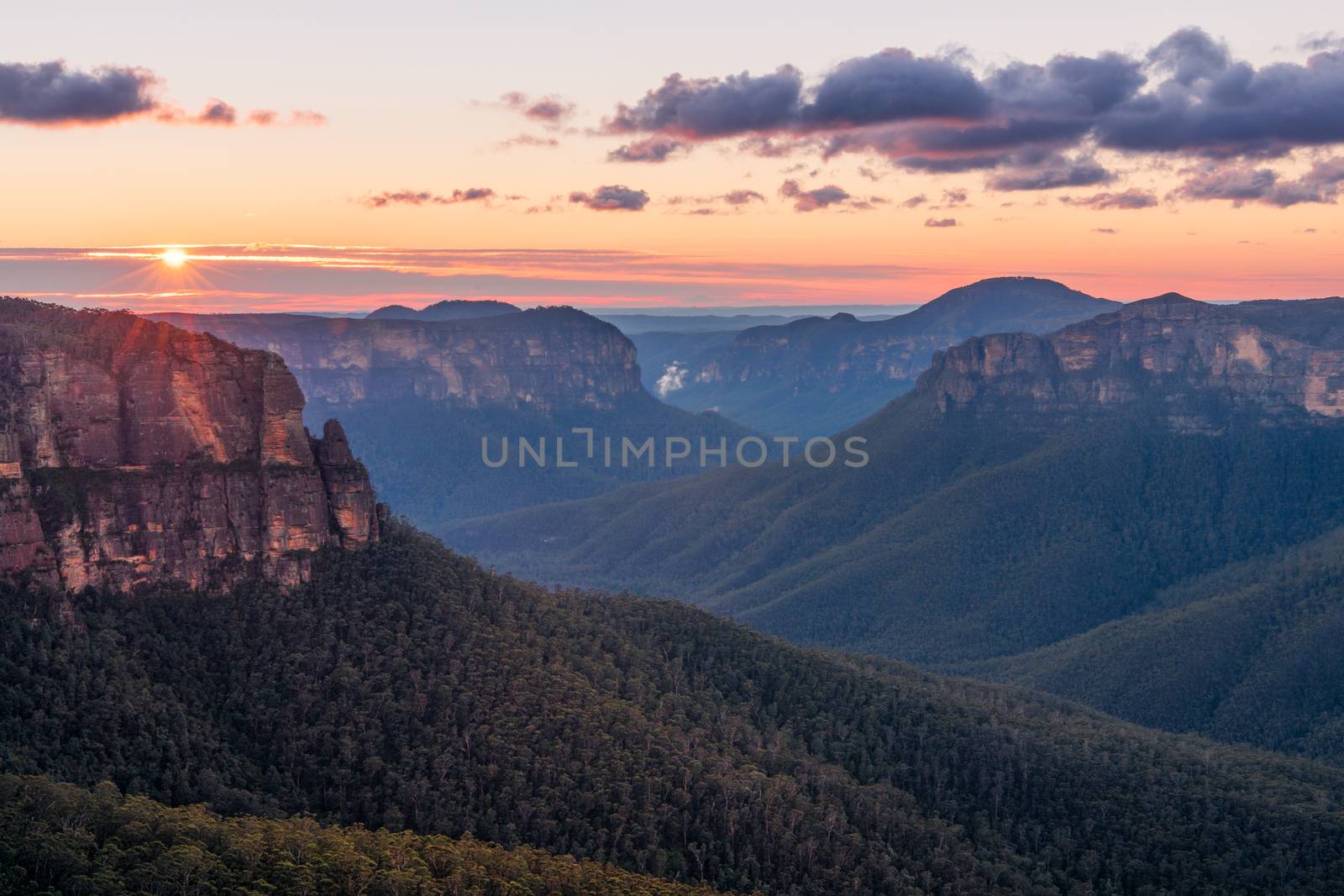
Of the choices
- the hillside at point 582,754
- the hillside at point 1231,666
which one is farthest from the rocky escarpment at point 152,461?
the hillside at point 1231,666

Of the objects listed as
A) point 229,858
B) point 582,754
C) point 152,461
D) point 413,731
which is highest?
point 152,461

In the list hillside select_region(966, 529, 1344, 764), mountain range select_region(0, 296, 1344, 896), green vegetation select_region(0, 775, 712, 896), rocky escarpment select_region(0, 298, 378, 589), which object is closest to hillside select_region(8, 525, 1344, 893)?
mountain range select_region(0, 296, 1344, 896)

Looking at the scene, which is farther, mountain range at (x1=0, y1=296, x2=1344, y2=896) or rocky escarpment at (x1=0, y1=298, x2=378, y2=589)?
rocky escarpment at (x1=0, y1=298, x2=378, y2=589)

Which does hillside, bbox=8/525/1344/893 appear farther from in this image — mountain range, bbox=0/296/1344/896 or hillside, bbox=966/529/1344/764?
hillside, bbox=966/529/1344/764

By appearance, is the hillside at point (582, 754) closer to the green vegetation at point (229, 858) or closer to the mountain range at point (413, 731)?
the mountain range at point (413, 731)

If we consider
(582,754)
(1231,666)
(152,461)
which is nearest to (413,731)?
(582,754)

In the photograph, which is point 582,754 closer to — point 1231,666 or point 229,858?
point 229,858

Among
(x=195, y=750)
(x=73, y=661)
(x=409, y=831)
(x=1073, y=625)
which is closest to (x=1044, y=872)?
(x=409, y=831)

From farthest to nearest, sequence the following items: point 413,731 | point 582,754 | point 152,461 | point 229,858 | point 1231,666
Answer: point 1231,666 → point 152,461 → point 582,754 → point 413,731 → point 229,858
